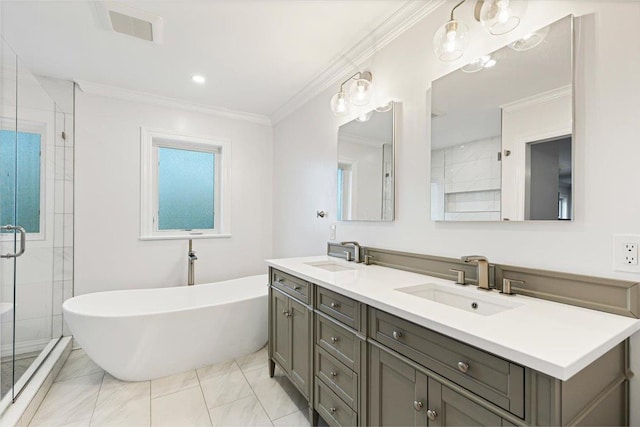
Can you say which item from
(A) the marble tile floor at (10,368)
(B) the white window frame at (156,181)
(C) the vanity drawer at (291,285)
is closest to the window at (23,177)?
(B) the white window frame at (156,181)

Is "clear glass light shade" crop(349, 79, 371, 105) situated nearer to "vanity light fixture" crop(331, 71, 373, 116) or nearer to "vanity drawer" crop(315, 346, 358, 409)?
"vanity light fixture" crop(331, 71, 373, 116)

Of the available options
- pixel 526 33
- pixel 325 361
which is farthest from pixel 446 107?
pixel 325 361

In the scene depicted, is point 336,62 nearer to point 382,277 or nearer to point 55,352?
point 382,277

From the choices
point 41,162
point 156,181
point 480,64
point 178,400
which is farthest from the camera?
point 156,181

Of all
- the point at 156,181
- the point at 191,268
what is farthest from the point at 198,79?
the point at 191,268

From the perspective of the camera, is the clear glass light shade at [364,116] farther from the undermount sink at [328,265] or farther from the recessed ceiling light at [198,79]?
the recessed ceiling light at [198,79]

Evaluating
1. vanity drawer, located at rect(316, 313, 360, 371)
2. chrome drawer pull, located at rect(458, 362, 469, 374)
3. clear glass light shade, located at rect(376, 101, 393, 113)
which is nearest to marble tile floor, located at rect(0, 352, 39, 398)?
vanity drawer, located at rect(316, 313, 360, 371)

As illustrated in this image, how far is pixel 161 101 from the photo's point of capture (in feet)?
10.0

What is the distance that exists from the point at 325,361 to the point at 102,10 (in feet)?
7.77

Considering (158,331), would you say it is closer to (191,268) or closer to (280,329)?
(280,329)

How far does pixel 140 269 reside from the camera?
2994mm

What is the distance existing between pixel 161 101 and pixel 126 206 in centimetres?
112

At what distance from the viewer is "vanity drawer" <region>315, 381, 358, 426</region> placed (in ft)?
4.58

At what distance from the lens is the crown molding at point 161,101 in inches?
109
